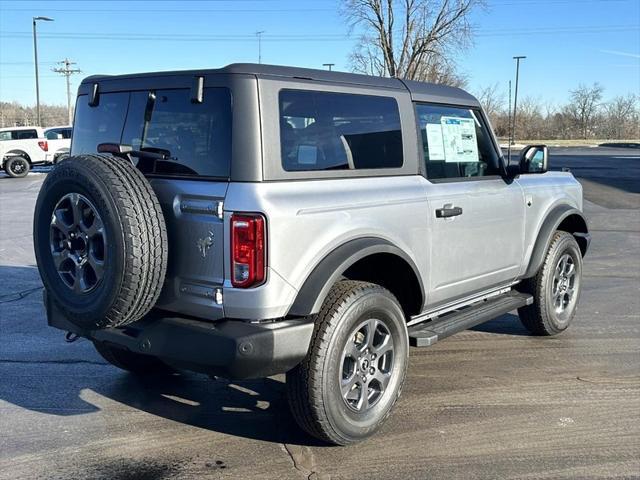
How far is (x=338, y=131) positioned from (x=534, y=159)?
6.65ft

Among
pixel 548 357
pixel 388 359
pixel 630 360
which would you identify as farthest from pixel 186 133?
pixel 630 360

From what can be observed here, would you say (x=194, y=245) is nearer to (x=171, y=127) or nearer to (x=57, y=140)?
(x=171, y=127)

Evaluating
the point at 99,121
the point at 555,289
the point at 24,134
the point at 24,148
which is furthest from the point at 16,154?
the point at 555,289

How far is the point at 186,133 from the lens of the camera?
3449 millimetres

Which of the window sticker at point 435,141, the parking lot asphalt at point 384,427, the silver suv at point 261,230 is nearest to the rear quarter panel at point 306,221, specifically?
the silver suv at point 261,230

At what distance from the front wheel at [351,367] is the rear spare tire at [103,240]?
883mm

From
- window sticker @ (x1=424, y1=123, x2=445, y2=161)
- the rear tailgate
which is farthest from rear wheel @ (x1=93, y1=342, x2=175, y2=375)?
window sticker @ (x1=424, y1=123, x2=445, y2=161)

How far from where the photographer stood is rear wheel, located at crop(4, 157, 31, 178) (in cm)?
2500

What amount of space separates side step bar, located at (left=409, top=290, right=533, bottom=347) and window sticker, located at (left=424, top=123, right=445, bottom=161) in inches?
43.5

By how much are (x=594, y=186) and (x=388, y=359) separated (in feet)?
60.8

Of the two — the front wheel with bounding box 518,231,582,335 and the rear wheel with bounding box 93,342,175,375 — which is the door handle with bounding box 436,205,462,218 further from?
the rear wheel with bounding box 93,342,175,375

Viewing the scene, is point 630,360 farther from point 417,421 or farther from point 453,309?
point 417,421

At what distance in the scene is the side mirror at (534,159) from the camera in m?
4.93

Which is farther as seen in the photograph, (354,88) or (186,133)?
(354,88)
